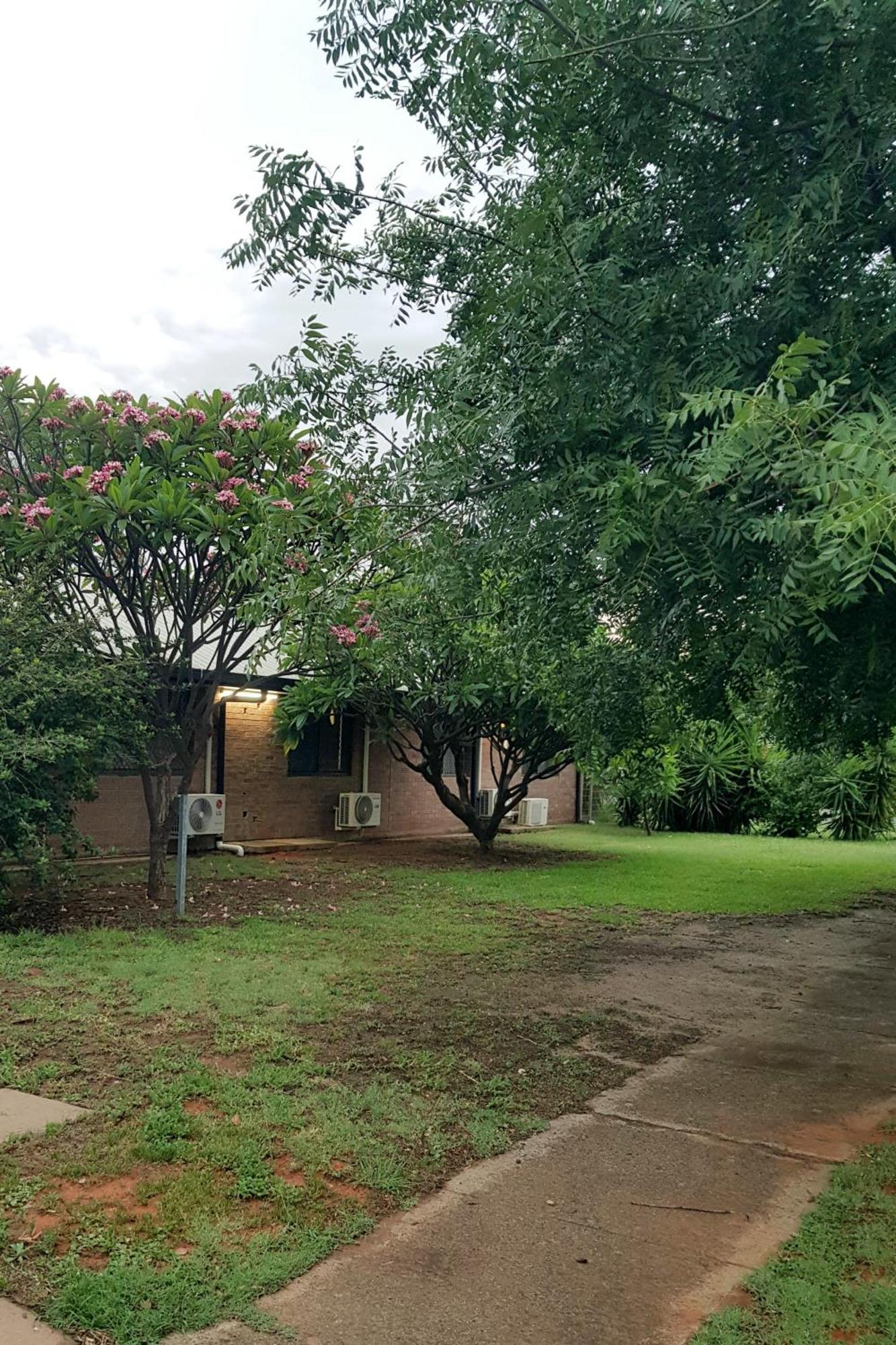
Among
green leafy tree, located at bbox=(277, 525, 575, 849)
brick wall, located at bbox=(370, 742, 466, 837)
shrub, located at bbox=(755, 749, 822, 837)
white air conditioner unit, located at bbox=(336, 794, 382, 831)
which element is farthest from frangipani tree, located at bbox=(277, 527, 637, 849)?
shrub, located at bbox=(755, 749, 822, 837)

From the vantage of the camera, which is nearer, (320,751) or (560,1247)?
(560,1247)

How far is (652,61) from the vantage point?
14.4 ft

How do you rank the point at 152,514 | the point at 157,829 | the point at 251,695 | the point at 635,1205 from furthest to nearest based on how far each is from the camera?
the point at 251,695, the point at 157,829, the point at 152,514, the point at 635,1205

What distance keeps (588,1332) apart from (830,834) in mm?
20309

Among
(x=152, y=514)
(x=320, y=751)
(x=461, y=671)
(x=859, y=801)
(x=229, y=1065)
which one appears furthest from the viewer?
(x=859, y=801)

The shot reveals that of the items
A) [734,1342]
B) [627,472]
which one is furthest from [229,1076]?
[627,472]

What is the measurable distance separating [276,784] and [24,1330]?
1388 centimetres

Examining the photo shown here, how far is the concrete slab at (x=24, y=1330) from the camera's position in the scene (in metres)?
2.96

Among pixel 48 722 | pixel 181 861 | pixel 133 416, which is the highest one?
pixel 133 416

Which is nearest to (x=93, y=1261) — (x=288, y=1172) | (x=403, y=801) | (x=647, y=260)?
(x=288, y=1172)

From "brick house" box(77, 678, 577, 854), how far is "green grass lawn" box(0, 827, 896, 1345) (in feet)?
8.98

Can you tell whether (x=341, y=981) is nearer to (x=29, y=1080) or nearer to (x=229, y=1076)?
(x=229, y=1076)

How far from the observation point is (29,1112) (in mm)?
4648

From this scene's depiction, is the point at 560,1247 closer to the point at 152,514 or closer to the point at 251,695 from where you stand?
the point at 152,514
